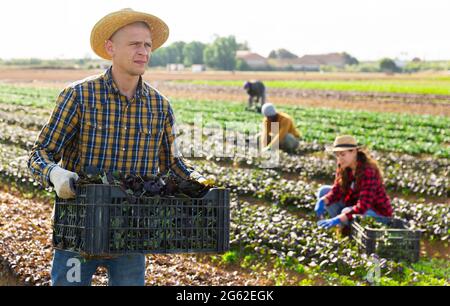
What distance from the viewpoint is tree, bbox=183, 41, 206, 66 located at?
114 meters

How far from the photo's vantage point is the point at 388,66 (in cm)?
10044

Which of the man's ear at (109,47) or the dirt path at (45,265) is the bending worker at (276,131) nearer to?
the dirt path at (45,265)

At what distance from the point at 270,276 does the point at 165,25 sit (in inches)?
150

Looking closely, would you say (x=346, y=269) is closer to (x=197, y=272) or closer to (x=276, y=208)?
(x=197, y=272)

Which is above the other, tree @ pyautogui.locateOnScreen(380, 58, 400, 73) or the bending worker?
the bending worker

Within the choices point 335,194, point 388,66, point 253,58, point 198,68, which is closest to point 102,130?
point 335,194

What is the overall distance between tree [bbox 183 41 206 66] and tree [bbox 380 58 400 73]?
27.8 m

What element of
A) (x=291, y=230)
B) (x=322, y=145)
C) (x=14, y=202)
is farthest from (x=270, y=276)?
(x=322, y=145)

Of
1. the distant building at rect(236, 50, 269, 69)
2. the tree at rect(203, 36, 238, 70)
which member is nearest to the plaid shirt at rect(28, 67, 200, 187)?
the tree at rect(203, 36, 238, 70)

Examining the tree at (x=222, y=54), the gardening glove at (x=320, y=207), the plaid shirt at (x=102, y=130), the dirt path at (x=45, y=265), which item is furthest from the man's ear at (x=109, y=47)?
the tree at (x=222, y=54)

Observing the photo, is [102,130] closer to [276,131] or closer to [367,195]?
[367,195]

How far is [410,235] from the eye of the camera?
8352 millimetres

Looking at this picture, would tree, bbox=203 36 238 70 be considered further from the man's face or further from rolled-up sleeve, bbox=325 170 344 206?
the man's face
